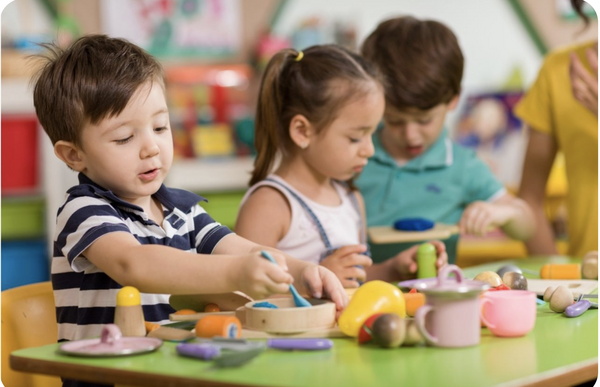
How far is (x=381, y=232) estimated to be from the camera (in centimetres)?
154

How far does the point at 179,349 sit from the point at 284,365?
0.11 metres

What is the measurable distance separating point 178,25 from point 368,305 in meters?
2.86

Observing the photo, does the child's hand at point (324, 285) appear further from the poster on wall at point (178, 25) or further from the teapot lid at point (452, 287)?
the poster on wall at point (178, 25)

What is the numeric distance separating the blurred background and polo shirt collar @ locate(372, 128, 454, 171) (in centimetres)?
98

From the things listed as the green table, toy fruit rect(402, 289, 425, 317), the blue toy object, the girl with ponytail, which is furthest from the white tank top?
the green table

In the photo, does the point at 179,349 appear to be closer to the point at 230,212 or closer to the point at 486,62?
the point at 230,212

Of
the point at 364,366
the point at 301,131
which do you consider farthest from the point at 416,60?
the point at 364,366

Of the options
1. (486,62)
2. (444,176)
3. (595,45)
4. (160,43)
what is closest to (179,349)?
(444,176)

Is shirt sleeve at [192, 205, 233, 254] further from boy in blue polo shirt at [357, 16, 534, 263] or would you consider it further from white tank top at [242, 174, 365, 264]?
boy in blue polo shirt at [357, 16, 534, 263]

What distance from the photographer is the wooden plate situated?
1012mm

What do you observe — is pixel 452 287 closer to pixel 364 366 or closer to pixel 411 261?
pixel 364 366

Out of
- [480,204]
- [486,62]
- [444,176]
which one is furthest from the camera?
[486,62]

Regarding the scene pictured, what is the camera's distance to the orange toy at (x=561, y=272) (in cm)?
133

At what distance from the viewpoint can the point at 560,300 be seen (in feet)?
3.36
